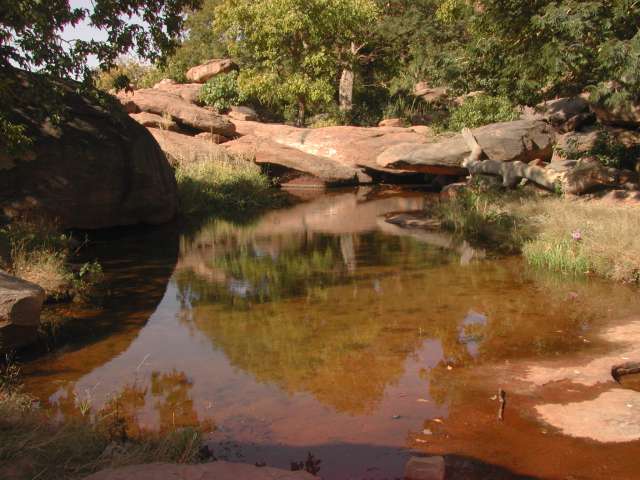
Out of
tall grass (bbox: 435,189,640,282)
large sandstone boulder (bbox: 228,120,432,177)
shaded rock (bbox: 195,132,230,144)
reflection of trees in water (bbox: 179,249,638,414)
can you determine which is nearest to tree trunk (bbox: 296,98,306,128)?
large sandstone boulder (bbox: 228,120,432,177)

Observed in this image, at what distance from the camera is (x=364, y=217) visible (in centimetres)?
1573

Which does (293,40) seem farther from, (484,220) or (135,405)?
(135,405)

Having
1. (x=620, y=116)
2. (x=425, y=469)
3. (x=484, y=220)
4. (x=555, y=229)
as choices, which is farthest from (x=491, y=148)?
(x=425, y=469)

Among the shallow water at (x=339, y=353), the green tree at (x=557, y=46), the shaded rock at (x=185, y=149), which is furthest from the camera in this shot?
the shaded rock at (x=185, y=149)

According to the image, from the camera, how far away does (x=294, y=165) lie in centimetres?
2142

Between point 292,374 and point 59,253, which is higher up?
point 59,253

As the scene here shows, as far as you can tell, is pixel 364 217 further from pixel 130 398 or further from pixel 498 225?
pixel 130 398

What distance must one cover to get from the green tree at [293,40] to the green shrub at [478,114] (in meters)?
5.77

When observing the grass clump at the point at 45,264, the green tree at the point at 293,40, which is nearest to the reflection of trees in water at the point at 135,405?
the grass clump at the point at 45,264

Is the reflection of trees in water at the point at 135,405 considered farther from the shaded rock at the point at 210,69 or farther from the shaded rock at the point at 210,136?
the shaded rock at the point at 210,69

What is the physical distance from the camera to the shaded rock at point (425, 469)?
359 cm

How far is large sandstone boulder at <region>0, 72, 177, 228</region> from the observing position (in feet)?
35.9

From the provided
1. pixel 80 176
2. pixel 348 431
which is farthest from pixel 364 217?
pixel 348 431

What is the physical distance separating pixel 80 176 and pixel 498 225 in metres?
7.55
